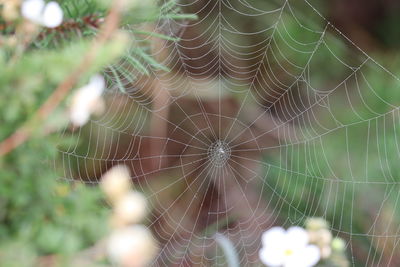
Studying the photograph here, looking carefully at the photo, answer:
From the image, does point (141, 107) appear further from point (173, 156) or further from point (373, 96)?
point (373, 96)

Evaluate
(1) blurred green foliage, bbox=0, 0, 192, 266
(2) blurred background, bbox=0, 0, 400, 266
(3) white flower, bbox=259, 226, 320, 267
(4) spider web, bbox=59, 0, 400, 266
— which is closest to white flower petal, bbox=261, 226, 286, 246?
(3) white flower, bbox=259, 226, 320, 267

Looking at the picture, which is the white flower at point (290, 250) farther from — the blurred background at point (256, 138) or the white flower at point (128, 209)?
the blurred background at point (256, 138)

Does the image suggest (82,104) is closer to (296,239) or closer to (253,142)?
(296,239)

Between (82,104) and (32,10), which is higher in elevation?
(32,10)

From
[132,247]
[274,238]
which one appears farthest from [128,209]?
[274,238]

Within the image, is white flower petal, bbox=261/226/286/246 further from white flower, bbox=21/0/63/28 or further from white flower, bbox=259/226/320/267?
white flower, bbox=21/0/63/28

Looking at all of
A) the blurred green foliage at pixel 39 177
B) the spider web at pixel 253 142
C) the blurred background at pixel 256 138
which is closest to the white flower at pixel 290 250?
the blurred green foliage at pixel 39 177

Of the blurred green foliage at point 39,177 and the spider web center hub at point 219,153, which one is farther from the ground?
the spider web center hub at point 219,153
